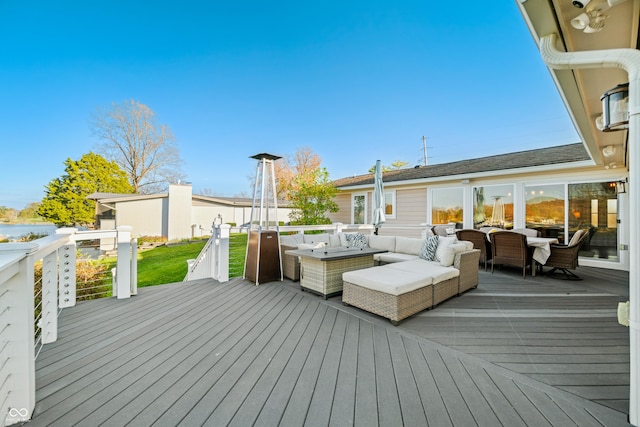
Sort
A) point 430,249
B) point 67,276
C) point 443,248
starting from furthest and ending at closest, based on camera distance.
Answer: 1. point 430,249
2. point 443,248
3. point 67,276

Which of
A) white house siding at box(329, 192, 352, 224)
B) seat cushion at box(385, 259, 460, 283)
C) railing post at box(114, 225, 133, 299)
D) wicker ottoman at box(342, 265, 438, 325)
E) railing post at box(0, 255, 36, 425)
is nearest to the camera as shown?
railing post at box(0, 255, 36, 425)

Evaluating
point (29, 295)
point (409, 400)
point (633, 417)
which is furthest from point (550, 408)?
point (29, 295)

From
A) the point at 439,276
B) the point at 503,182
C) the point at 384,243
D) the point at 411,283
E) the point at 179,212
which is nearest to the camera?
the point at 411,283

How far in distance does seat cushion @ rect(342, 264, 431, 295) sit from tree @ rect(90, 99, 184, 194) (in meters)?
18.3

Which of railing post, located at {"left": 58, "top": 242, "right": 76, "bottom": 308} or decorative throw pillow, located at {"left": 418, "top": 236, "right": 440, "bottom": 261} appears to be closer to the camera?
railing post, located at {"left": 58, "top": 242, "right": 76, "bottom": 308}

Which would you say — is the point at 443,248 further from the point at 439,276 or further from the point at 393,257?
the point at 393,257

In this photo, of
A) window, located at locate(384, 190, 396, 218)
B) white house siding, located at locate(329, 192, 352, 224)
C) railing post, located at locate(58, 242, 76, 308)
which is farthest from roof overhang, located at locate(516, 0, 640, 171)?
white house siding, located at locate(329, 192, 352, 224)

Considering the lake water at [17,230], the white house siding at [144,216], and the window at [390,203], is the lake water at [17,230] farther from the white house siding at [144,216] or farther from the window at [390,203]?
the white house siding at [144,216]

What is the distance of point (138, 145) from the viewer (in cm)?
1966

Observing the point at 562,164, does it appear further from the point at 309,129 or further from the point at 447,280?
the point at 309,129

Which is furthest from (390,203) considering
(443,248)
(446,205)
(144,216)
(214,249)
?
(144,216)

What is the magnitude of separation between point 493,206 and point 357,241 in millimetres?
4813

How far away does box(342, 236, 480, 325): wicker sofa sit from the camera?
3100 mm

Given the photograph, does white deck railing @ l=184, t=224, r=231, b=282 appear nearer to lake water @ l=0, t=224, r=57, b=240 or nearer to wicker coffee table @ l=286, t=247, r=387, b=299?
wicker coffee table @ l=286, t=247, r=387, b=299
